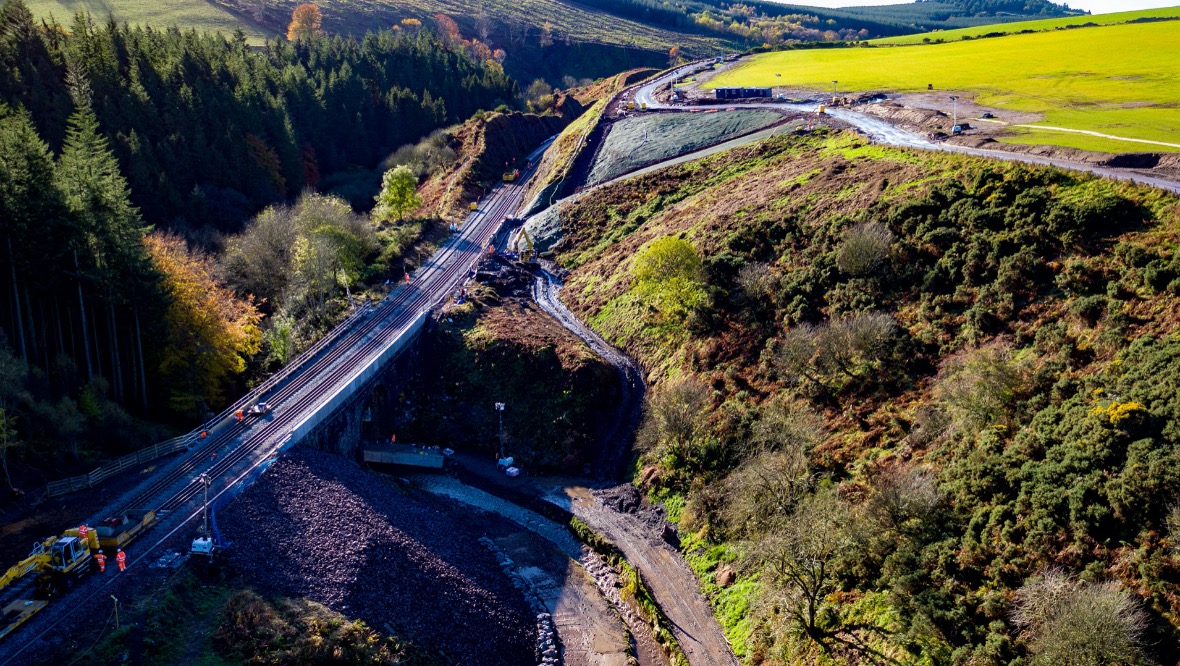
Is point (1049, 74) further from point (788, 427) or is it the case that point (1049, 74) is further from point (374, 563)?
point (374, 563)

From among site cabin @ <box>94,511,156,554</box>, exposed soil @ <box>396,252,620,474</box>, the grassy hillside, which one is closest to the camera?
the grassy hillside

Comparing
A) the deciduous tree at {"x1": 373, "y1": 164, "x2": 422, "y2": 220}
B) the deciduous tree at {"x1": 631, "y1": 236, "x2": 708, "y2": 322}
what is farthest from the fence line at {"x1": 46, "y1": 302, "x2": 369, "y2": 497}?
the deciduous tree at {"x1": 373, "y1": 164, "x2": 422, "y2": 220}

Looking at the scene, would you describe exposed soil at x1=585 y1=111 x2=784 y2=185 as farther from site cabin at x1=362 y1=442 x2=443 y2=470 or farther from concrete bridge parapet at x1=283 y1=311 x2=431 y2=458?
site cabin at x1=362 y1=442 x2=443 y2=470

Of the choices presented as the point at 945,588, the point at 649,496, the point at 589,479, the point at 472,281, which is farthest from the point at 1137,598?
the point at 472,281

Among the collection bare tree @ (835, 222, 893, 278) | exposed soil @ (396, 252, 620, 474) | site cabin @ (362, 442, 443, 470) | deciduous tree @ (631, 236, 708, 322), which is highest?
bare tree @ (835, 222, 893, 278)

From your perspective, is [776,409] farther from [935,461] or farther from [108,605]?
[108,605]

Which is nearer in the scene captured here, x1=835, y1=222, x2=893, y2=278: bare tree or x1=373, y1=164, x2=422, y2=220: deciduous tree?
x1=835, y1=222, x2=893, y2=278: bare tree

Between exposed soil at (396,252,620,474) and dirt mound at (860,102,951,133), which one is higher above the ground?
dirt mound at (860,102,951,133)
